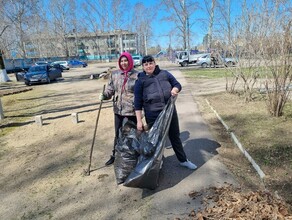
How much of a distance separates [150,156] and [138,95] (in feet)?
2.89

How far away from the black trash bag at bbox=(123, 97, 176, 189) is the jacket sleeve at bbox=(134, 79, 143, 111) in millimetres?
346

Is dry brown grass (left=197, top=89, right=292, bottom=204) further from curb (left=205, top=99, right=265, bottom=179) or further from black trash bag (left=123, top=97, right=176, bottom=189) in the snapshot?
black trash bag (left=123, top=97, right=176, bottom=189)

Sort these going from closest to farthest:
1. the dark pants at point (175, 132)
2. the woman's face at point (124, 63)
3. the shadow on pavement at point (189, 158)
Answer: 1. the shadow on pavement at point (189, 158)
2. the dark pants at point (175, 132)
3. the woman's face at point (124, 63)

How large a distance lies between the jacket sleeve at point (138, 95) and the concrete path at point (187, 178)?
1.07 meters

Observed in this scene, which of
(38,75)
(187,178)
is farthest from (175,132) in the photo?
(38,75)

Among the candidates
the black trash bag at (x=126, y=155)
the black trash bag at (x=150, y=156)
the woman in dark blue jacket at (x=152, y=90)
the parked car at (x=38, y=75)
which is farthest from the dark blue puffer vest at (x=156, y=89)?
the parked car at (x=38, y=75)

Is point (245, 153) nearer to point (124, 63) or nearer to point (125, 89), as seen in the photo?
point (125, 89)

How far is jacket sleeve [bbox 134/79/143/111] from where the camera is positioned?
3.56m

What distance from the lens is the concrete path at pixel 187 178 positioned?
3.03 m

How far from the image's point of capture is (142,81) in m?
3.54

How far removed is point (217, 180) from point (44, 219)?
222 centimetres

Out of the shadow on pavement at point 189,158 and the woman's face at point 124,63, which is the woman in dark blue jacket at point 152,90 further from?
the shadow on pavement at point 189,158

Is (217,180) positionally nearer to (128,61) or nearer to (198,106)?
(128,61)

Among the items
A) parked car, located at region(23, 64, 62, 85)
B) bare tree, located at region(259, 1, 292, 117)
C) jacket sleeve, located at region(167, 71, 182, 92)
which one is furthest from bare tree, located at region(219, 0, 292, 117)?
parked car, located at region(23, 64, 62, 85)
